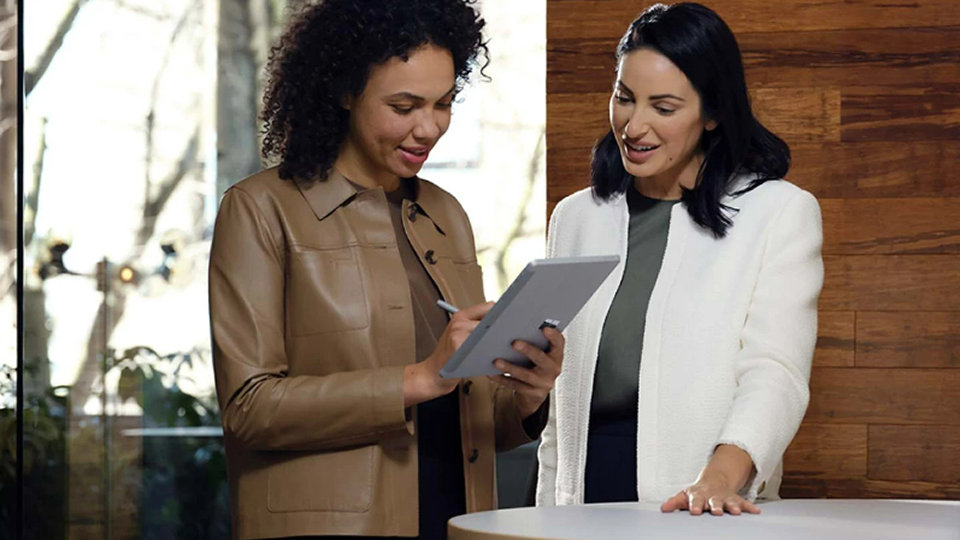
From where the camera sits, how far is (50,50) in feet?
13.3

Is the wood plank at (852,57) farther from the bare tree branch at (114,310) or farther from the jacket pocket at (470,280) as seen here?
the bare tree branch at (114,310)

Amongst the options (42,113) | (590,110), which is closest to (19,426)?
(42,113)

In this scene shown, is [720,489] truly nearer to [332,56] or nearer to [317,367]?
[317,367]

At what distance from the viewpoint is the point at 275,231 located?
7.41 feet

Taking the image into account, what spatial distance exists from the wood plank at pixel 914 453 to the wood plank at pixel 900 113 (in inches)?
26.5

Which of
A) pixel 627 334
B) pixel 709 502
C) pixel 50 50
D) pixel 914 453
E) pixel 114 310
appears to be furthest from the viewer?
pixel 114 310

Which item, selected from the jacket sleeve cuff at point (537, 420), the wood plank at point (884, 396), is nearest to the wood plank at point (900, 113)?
the wood plank at point (884, 396)

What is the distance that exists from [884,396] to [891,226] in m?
0.39

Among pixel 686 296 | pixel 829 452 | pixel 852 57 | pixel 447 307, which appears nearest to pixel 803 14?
pixel 852 57

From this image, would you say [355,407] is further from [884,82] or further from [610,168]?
[884,82]

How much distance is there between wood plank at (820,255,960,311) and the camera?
3293mm

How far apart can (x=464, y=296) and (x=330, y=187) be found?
289mm

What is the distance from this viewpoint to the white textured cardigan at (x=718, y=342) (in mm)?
2389

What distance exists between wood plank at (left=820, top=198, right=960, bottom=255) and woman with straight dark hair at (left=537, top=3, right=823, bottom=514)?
72 centimetres
